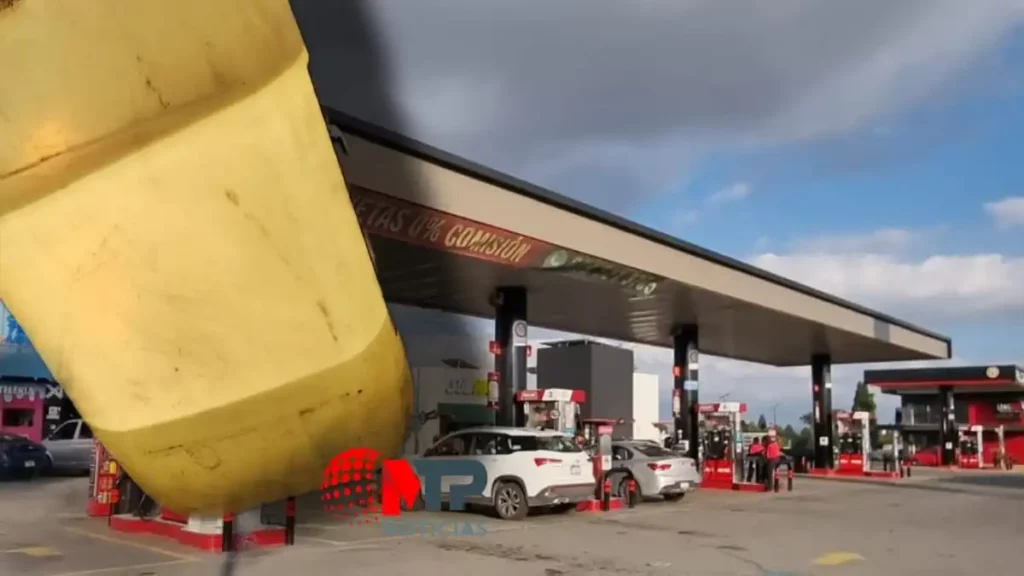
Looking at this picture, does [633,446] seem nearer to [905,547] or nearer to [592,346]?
[905,547]

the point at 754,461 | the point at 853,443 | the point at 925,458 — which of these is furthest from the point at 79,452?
the point at 925,458

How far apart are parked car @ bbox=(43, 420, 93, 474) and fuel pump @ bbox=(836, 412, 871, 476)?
25.1 m

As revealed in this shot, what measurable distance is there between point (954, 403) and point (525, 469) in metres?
48.8

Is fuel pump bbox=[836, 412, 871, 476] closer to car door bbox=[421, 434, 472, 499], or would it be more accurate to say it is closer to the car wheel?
car door bbox=[421, 434, 472, 499]

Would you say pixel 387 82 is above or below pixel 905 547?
above

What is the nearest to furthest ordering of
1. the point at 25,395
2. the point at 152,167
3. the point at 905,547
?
the point at 152,167
the point at 905,547
the point at 25,395

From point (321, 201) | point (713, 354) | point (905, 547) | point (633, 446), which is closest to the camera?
point (321, 201)

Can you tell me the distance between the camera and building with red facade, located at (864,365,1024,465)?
48.1 m

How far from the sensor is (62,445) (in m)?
25.4

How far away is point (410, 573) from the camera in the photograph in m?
9.76

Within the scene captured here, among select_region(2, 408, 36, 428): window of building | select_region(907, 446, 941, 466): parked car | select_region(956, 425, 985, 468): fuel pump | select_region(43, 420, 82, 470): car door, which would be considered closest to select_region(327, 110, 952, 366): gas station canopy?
select_region(43, 420, 82, 470): car door

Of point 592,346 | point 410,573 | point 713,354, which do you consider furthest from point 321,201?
point 592,346

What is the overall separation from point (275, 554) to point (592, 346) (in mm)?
42747

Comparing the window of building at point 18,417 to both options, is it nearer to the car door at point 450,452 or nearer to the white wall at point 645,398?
the car door at point 450,452
